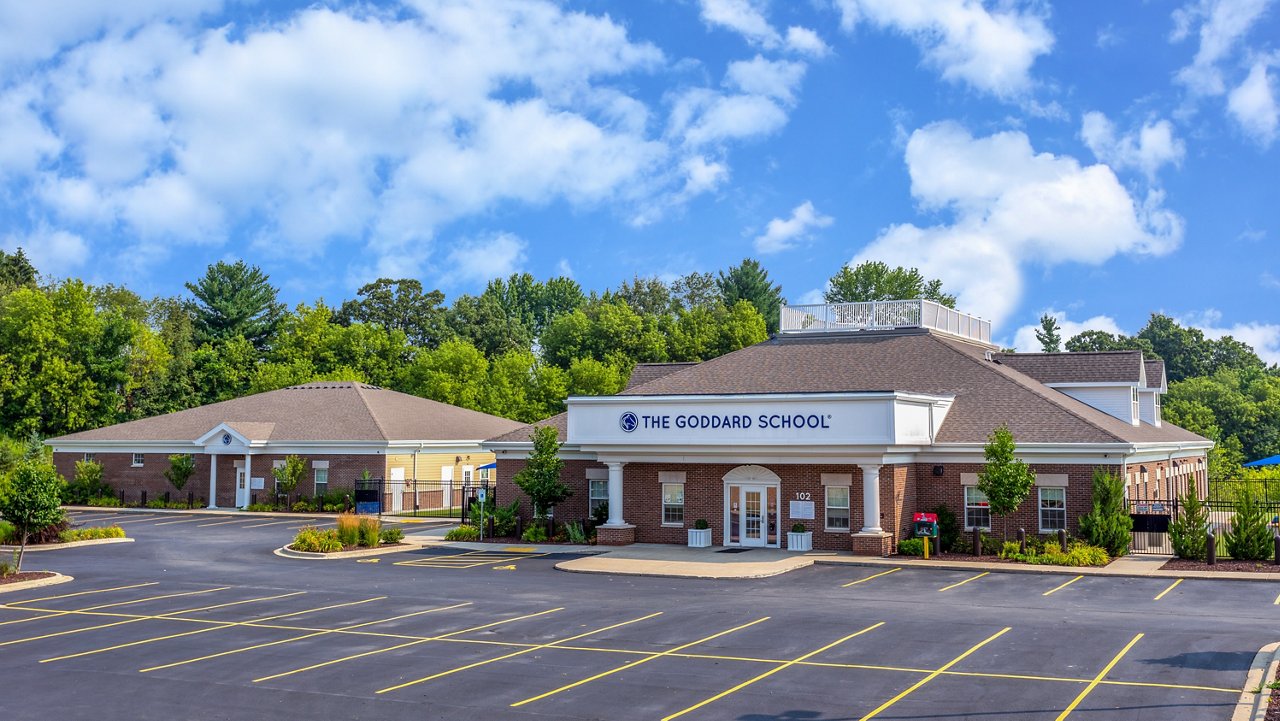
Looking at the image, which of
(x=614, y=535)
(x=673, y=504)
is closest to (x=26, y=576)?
(x=614, y=535)

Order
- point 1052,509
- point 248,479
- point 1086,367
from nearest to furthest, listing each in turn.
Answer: point 1052,509
point 1086,367
point 248,479

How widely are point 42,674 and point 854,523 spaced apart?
2430cm

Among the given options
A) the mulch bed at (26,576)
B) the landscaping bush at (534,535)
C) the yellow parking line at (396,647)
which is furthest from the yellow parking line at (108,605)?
the landscaping bush at (534,535)

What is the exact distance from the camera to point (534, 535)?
40375 millimetres

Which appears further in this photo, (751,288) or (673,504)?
(751,288)

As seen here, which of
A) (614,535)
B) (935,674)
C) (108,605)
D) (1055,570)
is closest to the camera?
(935,674)

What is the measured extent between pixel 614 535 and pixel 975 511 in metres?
12.0

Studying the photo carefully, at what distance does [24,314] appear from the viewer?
7750 cm

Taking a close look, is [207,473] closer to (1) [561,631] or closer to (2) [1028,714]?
(1) [561,631]

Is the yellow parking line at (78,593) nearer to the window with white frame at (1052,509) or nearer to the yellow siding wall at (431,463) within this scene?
the window with white frame at (1052,509)

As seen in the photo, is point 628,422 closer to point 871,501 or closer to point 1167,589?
point 871,501

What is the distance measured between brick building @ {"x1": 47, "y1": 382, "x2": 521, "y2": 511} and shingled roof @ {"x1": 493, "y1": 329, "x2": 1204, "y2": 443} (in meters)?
13.7

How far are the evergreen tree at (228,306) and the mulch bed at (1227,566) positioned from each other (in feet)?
275

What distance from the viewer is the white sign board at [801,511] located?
36.5 meters
